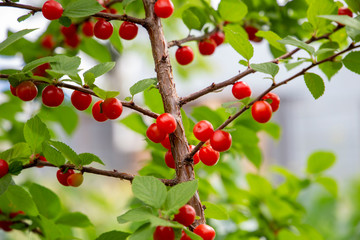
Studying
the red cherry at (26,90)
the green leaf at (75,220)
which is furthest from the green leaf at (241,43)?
the green leaf at (75,220)

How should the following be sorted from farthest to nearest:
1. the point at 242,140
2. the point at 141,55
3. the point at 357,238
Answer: the point at 141,55
the point at 357,238
the point at 242,140

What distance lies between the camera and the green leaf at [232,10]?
75cm

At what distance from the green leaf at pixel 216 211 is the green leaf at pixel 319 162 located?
458 millimetres

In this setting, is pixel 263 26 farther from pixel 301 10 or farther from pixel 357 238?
pixel 357 238

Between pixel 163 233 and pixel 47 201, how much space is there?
12.8 inches

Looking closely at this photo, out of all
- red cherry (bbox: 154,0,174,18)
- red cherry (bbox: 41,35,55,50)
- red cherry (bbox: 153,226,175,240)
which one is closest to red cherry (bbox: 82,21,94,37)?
red cherry (bbox: 41,35,55,50)

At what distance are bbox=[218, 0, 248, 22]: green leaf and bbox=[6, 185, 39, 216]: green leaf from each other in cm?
44

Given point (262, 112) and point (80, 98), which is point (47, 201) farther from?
point (262, 112)

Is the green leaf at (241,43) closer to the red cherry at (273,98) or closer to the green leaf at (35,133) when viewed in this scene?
the red cherry at (273,98)

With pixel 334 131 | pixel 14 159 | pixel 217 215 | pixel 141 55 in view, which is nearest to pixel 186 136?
pixel 217 215

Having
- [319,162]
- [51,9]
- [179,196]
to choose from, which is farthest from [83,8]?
[319,162]

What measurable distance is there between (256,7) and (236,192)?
39 cm

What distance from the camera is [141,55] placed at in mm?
4941

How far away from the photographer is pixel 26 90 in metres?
0.52
